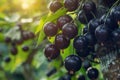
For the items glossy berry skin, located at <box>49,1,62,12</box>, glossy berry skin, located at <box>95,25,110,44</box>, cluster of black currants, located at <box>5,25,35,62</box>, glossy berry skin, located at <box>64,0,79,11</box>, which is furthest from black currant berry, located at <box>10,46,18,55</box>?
glossy berry skin, located at <box>95,25,110,44</box>

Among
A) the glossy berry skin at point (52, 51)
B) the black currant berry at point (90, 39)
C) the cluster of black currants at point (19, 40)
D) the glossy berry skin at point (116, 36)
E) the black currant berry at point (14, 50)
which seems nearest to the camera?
the glossy berry skin at point (116, 36)

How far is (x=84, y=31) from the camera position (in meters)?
1.75

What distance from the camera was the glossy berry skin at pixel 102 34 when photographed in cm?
155

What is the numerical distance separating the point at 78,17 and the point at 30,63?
7.47 feet

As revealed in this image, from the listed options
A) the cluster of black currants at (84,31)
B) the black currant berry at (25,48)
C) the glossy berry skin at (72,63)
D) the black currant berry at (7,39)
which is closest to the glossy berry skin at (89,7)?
the cluster of black currants at (84,31)

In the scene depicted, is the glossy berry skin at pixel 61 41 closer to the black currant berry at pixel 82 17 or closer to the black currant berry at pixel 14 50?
the black currant berry at pixel 82 17

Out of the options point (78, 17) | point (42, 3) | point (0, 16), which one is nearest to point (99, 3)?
point (78, 17)

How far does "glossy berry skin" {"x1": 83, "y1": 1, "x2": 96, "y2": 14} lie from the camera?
5.46 feet

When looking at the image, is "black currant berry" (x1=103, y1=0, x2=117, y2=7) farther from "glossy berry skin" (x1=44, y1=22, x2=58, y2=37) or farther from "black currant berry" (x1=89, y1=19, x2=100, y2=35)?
"glossy berry skin" (x1=44, y1=22, x2=58, y2=37)

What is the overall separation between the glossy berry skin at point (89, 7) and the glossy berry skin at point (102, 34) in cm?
11

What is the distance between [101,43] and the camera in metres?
1.59

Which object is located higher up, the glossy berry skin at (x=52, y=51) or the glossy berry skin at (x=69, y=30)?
the glossy berry skin at (x=69, y=30)

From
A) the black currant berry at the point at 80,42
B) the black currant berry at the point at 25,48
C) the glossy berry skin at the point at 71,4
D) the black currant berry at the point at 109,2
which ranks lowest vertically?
the black currant berry at the point at 25,48

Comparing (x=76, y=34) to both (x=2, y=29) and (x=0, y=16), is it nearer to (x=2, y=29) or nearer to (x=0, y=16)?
(x=0, y=16)
